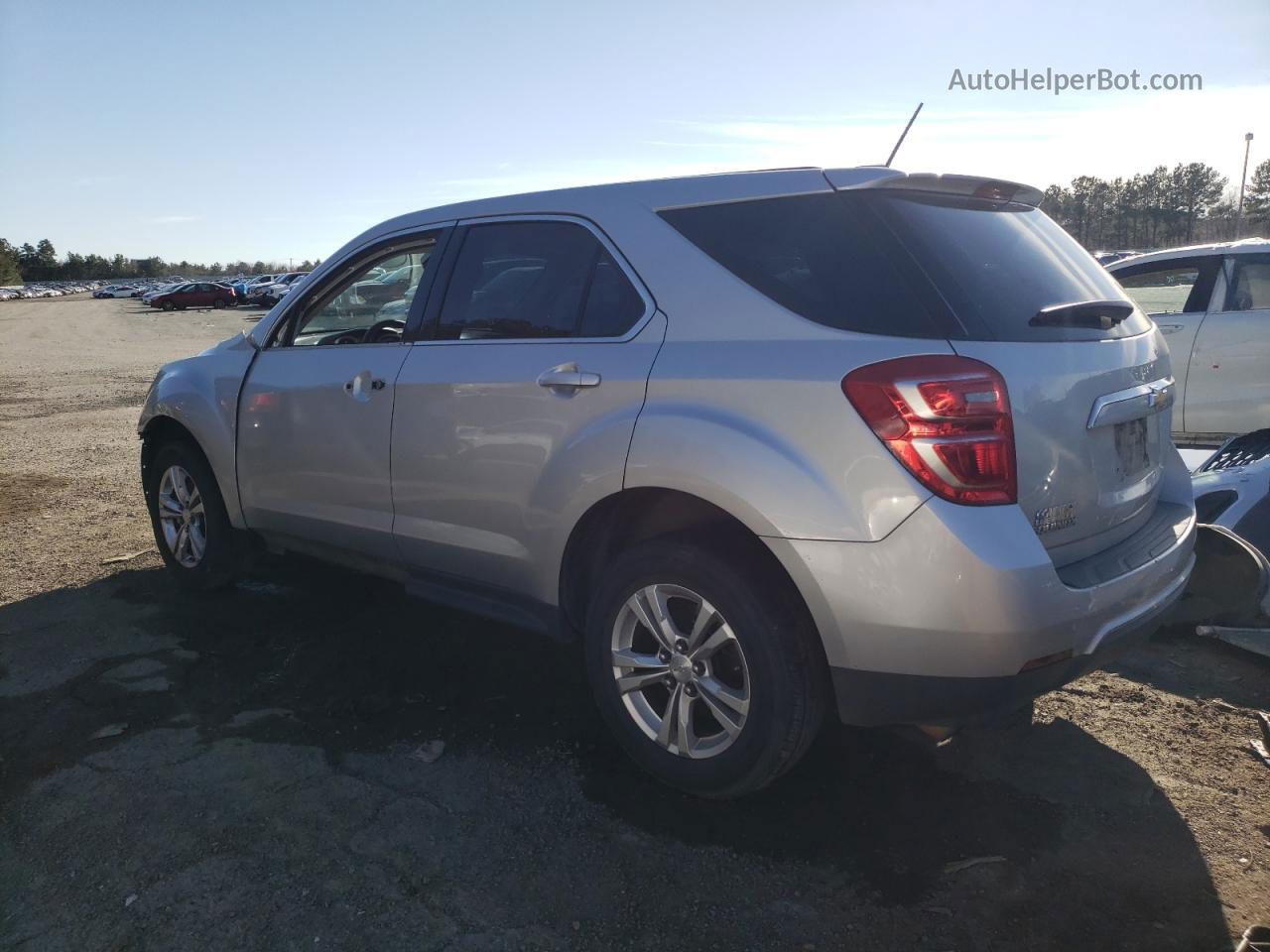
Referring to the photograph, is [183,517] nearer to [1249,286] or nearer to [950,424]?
[950,424]

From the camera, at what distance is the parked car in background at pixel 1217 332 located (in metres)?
7.63

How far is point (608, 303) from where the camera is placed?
10.9 feet

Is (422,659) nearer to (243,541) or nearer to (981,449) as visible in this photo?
(243,541)

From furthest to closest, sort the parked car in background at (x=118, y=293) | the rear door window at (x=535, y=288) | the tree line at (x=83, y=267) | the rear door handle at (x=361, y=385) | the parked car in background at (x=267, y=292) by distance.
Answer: the tree line at (x=83, y=267)
the parked car in background at (x=118, y=293)
the parked car in background at (x=267, y=292)
the rear door handle at (x=361, y=385)
the rear door window at (x=535, y=288)

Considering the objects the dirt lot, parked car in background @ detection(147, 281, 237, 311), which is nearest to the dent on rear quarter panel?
the dirt lot

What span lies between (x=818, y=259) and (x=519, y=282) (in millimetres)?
1181

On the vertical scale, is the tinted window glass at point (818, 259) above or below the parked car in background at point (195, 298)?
above

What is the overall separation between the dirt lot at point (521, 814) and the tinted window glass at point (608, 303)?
4.67 feet

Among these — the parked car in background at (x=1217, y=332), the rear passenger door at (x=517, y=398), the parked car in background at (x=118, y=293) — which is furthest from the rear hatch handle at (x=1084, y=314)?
the parked car in background at (x=118, y=293)

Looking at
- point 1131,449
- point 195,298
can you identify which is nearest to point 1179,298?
point 1131,449

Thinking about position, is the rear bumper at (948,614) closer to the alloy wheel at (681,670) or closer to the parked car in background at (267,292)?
the alloy wheel at (681,670)

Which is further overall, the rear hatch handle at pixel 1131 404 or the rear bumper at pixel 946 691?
the rear hatch handle at pixel 1131 404

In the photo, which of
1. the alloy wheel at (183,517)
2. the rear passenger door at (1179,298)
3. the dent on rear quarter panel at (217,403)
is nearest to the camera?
→ the dent on rear quarter panel at (217,403)

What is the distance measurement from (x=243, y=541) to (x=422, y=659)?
128cm
